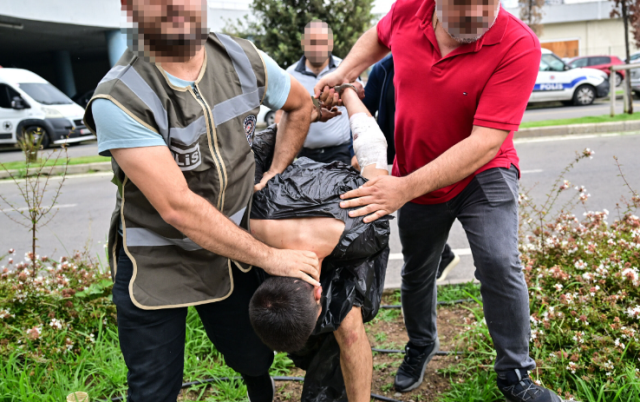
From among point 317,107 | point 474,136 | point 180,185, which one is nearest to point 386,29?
point 317,107

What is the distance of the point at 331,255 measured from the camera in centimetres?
216

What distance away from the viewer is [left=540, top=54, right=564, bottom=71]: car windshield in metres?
14.6

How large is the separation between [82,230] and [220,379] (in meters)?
4.21

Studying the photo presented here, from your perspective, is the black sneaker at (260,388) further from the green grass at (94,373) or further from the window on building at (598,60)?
the window on building at (598,60)

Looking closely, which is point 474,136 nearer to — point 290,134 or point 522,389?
point 290,134

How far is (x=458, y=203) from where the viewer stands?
249 centimetres

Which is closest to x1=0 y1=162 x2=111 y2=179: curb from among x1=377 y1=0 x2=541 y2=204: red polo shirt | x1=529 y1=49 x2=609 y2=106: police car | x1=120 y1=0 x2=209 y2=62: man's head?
x1=377 y1=0 x2=541 y2=204: red polo shirt

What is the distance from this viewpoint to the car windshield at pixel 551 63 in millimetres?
14578

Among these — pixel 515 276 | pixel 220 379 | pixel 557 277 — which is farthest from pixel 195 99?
pixel 557 277

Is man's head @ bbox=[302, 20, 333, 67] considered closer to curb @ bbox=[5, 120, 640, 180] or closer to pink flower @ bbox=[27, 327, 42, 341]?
pink flower @ bbox=[27, 327, 42, 341]

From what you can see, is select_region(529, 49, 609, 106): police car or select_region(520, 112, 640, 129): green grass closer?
select_region(520, 112, 640, 129): green grass

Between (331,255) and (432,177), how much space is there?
1.83 feet

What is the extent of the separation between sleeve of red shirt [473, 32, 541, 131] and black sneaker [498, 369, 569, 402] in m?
1.11

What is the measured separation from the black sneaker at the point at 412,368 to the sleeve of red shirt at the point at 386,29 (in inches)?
67.8
